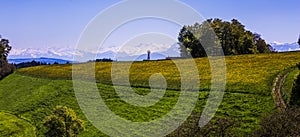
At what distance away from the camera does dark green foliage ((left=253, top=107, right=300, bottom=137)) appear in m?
28.2

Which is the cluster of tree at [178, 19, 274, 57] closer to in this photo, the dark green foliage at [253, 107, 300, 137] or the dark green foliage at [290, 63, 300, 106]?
the dark green foliage at [290, 63, 300, 106]

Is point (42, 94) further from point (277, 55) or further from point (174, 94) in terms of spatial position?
point (277, 55)

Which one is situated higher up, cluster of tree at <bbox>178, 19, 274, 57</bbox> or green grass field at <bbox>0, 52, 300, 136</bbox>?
cluster of tree at <bbox>178, 19, 274, 57</bbox>

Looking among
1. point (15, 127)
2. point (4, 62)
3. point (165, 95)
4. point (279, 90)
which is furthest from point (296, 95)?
point (4, 62)

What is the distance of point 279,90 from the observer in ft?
161

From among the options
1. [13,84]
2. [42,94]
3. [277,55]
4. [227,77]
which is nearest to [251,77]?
[227,77]

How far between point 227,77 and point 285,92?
13497 millimetres

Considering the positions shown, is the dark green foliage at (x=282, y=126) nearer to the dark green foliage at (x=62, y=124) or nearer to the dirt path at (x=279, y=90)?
the dirt path at (x=279, y=90)

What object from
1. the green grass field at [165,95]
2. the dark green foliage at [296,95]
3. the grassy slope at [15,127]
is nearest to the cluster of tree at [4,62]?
the green grass field at [165,95]

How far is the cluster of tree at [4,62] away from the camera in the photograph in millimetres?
104925

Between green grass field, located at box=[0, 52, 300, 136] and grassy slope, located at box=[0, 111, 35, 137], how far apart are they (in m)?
1.24

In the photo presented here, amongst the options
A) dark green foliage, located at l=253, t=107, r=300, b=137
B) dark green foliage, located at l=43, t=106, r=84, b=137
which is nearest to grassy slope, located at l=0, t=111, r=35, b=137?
dark green foliage, located at l=43, t=106, r=84, b=137

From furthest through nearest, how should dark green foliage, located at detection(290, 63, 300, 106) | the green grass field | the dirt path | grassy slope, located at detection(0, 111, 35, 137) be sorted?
1. grassy slope, located at detection(0, 111, 35, 137)
2. the green grass field
3. the dirt path
4. dark green foliage, located at detection(290, 63, 300, 106)

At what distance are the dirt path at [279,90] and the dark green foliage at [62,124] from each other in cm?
2300
